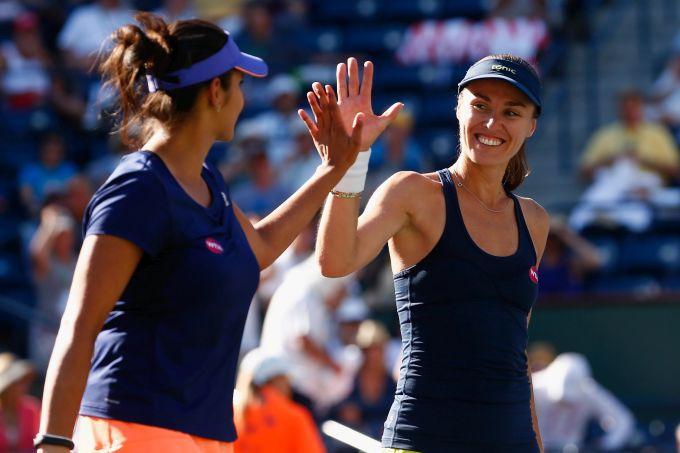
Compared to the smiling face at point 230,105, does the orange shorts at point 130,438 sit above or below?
below

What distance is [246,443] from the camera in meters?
7.16

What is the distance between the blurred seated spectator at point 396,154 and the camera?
10766 millimetres

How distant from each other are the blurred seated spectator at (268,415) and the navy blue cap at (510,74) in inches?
147

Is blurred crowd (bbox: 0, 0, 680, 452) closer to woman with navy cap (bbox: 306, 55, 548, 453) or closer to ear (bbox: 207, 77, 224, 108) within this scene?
woman with navy cap (bbox: 306, 55, 548, 453)

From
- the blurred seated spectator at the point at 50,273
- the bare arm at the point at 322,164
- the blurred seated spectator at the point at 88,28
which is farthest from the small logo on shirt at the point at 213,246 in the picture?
the blurred seated spectator at the point at 88,28

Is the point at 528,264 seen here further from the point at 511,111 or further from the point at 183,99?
the point at 183,99

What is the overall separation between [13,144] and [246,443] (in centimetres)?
505

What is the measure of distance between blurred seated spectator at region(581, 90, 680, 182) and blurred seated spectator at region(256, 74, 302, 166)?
103 inches

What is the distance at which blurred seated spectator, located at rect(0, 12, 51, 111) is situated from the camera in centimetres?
1152

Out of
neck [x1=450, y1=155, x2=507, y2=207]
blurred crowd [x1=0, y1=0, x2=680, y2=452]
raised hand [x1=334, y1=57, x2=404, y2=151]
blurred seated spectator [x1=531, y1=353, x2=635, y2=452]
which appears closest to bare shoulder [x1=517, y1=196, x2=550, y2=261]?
neck [x1=450, y1=155, x2=507, y2=207]

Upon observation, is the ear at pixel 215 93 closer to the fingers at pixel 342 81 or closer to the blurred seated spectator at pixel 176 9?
the fingers at pixel 342 81

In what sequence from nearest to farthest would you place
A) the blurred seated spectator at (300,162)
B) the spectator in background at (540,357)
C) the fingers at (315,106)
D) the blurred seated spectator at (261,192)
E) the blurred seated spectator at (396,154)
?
1. the fingers at (315,106)
2. the spectator in background at (540,357)
3. the blurred seated spectator at (261,192)
4. the blurred seated spectator at (300,162)
5. the blurred seated spectator at (396,154)

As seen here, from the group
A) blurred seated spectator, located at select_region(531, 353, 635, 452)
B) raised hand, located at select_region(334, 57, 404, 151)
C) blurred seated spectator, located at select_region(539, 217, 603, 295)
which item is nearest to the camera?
raised hand, located at select_region(334, 57, 404, 151)

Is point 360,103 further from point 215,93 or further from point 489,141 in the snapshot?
point 215,93
